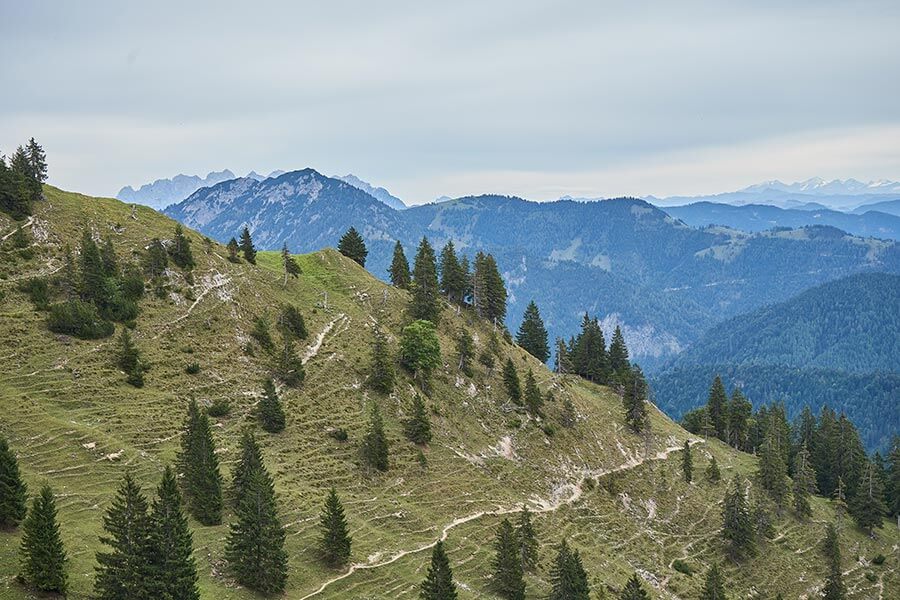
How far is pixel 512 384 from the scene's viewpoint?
10331 centimetres

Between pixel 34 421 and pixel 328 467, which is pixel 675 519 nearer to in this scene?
pixel 328 467

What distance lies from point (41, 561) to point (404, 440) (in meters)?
47.2

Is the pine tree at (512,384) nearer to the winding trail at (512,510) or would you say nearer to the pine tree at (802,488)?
the winding trail at (512,510)

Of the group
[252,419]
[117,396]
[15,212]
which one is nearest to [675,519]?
[252,419]

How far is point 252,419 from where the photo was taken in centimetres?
7056

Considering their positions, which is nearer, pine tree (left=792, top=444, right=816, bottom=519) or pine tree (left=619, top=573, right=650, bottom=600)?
pine tree (left=619, top=573, right=650, bottom=600)

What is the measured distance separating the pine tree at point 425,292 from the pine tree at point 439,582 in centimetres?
6198

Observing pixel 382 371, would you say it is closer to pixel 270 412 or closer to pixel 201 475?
pixel 270 412

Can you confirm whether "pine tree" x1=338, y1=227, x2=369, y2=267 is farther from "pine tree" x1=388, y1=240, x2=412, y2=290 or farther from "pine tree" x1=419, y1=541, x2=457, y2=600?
"pine tree" x1=419, y1=541, x2=457, y2=600

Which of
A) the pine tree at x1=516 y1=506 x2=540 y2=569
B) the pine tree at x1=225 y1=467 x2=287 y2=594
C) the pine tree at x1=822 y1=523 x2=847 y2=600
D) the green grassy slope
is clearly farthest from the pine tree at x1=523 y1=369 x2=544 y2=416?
the pine tree at x1=225 y1=467 x2=287 y2=594

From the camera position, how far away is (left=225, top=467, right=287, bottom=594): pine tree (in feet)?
150

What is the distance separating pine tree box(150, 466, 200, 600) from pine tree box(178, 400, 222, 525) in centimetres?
1207

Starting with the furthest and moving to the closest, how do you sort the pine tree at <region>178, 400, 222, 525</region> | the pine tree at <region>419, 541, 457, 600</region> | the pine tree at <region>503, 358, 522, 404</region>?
1. the pine tree at <region>503, 358, 522, 404</region>
2. the pine tree at <region>178, 400, 222, 525</region>
3. the pine tree at <region>419, 541, 457, 600</region>

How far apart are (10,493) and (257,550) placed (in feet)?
57.2
